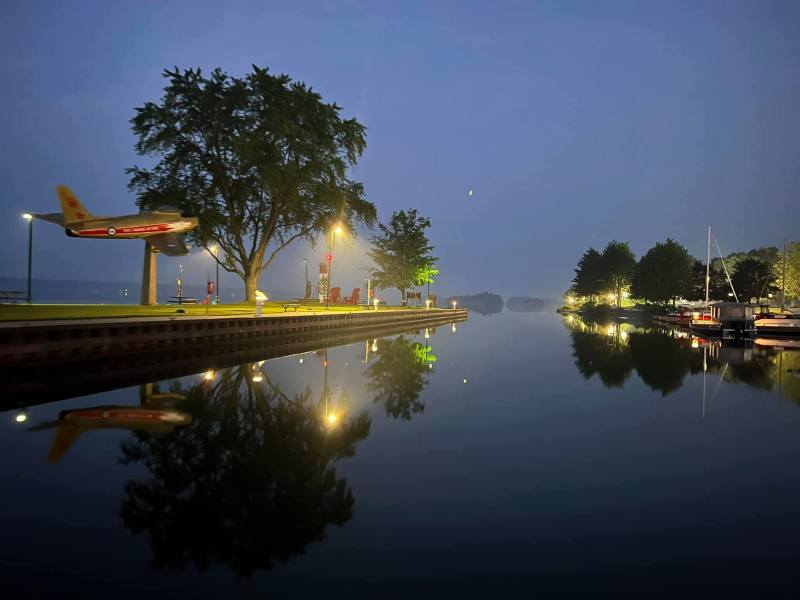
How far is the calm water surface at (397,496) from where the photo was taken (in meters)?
5.03

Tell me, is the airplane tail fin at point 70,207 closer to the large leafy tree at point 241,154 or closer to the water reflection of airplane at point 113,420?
the large leafy tree at point 241,154

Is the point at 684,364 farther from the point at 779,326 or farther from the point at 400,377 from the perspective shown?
the point at 779,326

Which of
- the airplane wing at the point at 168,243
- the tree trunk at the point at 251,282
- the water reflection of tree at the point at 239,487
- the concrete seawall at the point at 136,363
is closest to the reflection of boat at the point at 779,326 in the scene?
the concrete seawall at the point at 136,363

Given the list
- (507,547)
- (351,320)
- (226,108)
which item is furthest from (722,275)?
(507,547)

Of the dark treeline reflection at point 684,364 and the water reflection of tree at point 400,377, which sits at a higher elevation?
the dark treeline reflection at point 684,364

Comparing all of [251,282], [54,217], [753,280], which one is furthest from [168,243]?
[753,280]

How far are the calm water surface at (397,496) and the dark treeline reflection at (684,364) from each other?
A: 392 centimetres

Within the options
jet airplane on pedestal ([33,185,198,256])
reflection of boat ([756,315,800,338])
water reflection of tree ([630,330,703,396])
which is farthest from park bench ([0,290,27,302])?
reflection of boat ([756,315,800,338])

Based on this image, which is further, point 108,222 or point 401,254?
point 401,254

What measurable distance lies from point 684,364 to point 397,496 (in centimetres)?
2103

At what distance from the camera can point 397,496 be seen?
23.4 feet

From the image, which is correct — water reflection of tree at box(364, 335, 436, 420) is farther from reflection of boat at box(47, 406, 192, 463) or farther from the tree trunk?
the tree trunk

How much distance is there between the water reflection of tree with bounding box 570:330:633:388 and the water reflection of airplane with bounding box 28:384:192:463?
13.4m

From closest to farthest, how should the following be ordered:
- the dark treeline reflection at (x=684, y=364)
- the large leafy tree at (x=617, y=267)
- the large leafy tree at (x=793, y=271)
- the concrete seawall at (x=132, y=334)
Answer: the concrete seawall at (x=132, y=334) → the dark treeline reflection at (x=684, y=364) → the large leafy tree at (x=793, y=271) → the large leafy tree at (x=617, y=267)
